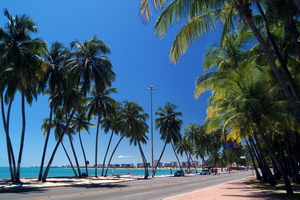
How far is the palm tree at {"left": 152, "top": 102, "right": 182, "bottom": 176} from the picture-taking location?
47.6 meters

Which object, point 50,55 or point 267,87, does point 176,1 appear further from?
point 50,55

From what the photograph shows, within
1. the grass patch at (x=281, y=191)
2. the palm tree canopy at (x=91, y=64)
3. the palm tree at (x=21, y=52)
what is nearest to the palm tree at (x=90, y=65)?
the palm tree canopy at (x=91, y=64)

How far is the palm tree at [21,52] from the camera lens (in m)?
Answer: 20.7

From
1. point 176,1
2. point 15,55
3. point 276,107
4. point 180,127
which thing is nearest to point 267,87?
point 276,107

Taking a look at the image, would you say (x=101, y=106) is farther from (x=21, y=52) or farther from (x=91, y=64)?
(x=21, y=52)

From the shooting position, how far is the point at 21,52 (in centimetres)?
2166

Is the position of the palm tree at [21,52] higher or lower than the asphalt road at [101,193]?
higher

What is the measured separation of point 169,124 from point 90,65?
25.1m

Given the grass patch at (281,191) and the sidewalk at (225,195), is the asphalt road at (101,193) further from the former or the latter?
the grass patch at (281,191)

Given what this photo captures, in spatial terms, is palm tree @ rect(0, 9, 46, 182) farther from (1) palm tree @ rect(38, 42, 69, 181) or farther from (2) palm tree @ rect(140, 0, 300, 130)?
(2) palm tree @ rect(140, 0, 300, 130)

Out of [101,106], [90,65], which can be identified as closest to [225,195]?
[90,65]

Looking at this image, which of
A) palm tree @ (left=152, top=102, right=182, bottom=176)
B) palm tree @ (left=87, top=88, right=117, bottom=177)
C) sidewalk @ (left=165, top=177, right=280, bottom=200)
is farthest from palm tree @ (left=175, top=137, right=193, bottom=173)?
sidewalk @ (left=165, top=177, right=280, bottom=200)

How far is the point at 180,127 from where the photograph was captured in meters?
49.1

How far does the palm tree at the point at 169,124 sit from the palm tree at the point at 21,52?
29.3 meters
